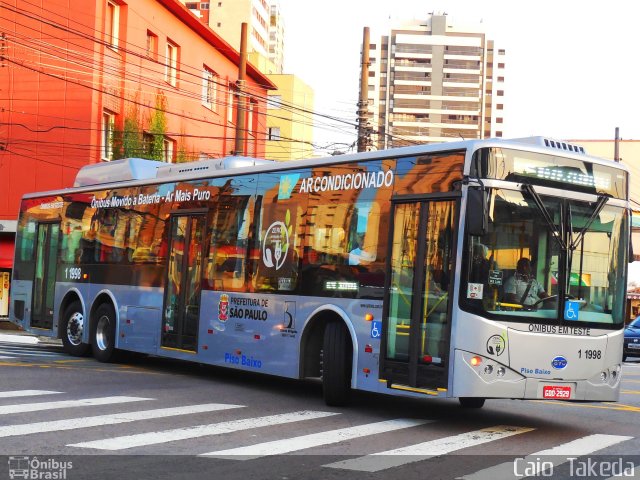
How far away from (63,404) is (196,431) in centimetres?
248

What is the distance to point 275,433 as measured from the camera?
34.1 ft

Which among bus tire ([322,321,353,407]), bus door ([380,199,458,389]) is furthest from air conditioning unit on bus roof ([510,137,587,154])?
bus tire ([322,321,353,407])

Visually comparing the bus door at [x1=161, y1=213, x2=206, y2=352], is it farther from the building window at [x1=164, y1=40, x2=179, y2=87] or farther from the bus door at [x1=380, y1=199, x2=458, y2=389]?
the building window at [x1=164, y1=40, x2=179, y2=87]

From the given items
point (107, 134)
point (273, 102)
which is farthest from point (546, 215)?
point (273, 102)

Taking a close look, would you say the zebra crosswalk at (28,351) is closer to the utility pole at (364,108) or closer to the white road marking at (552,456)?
the utility pole at (364,108)

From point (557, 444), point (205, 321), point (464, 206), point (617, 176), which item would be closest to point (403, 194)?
point (464, 206)

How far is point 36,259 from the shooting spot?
2094 centimetres

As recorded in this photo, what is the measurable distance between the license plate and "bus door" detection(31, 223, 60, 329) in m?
11.8

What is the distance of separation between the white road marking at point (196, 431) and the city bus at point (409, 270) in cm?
105

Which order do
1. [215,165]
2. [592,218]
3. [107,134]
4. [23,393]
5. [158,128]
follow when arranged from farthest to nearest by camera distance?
[158,128]
[107,134]
[215,165]
[23,393]
[592,218]

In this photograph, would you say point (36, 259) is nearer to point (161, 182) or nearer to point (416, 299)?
point (161, 182)

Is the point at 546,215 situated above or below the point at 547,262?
above

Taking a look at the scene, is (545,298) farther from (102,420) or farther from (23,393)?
(23,393)

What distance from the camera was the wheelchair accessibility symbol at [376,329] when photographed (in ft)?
39.9
